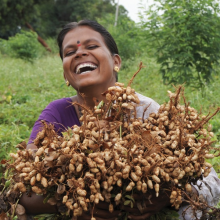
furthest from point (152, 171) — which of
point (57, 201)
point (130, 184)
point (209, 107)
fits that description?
point (209, 107)

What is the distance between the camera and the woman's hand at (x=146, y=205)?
1433mm

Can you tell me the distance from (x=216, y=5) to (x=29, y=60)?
35.0 feet

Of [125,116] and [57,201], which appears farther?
[125,116]

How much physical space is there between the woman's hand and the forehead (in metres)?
1.18

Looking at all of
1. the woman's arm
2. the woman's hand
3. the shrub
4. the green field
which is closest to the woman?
the woman's arm

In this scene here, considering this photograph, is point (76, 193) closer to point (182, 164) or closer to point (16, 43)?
point (182, 164)

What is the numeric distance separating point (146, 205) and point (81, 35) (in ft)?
4.05

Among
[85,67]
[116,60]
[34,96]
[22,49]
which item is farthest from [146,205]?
[22,49]

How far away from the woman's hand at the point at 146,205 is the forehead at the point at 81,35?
1.18m

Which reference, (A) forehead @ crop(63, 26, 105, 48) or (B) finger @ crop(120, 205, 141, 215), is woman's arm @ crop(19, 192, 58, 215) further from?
(A) forehead @ crop(63, 26, 105, 48)

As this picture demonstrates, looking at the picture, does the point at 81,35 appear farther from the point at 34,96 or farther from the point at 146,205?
the point at 34,96

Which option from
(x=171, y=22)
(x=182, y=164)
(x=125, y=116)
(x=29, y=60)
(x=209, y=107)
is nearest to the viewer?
(x=182, y=164)

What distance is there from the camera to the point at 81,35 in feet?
7.37

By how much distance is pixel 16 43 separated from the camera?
15.4 metres
